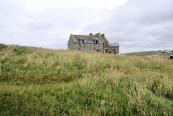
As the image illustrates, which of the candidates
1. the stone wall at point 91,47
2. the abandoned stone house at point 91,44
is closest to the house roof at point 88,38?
the abandoned stone house at point 91,44

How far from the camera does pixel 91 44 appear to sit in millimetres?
36719

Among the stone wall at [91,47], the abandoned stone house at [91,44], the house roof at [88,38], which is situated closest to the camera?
the stone wall at [91,47]

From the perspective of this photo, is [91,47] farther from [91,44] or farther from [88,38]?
[88,38]

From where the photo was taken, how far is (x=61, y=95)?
2.68 metres

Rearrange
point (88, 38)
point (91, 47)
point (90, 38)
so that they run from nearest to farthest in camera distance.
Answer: point (91, 47), point (88, 38), point (90, 38)

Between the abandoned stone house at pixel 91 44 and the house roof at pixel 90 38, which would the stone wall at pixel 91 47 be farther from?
the house roof at pixel 90 38

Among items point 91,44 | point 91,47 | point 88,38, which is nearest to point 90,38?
point 88,38

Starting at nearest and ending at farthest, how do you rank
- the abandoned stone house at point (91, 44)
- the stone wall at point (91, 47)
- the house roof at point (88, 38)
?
1. the stone wall at point (91, 47)
2. the abandoned stone house at point (91, 44)
3. the house roof at point (88, 38)

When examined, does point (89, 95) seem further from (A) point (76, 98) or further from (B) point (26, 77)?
(B) point (26, 77)

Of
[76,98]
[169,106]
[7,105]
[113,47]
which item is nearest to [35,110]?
[7,105]

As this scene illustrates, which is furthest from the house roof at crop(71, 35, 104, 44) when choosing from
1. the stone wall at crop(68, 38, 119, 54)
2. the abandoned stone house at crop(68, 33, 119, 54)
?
the stone wall at crop(68, 38, 119, 54)

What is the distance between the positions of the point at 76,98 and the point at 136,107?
4.67 ft

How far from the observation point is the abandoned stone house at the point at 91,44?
34875 millimetres

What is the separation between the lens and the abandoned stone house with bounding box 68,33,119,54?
1373 inches
